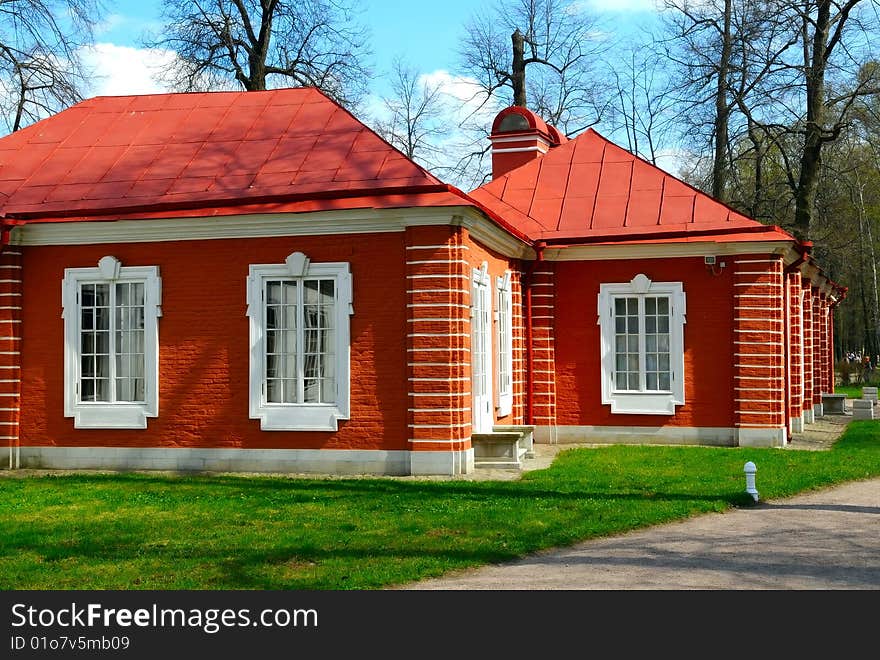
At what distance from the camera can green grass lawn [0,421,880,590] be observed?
25.6ft

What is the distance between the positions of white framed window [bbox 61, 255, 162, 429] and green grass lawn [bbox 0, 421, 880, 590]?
117 centimetres

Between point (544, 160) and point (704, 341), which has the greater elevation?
point (544, 160)

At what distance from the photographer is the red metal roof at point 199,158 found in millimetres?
13938

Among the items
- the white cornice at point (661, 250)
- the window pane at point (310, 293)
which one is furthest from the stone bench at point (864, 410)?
the window pane at point (310, 293)

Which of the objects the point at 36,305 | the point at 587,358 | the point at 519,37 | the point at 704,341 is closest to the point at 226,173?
the point at 36,305

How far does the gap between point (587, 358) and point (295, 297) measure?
6.07m

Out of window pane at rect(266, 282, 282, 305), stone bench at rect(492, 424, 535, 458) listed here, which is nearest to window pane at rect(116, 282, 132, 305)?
window pane at rect(266, 282, 282, 305)

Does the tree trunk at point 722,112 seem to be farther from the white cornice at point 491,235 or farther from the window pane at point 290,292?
the window pane at point 290,292

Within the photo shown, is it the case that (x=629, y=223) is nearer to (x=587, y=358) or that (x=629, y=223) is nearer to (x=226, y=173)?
(x=587, y=358)

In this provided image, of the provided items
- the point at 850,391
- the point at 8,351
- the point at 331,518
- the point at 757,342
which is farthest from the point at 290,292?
the point at 850,391

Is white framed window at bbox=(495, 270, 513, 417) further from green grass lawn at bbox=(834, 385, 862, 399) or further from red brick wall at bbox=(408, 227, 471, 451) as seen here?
green grass lawn at bbox=(834, 385, 862, 399)

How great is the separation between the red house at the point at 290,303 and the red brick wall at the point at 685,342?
5 centimetres

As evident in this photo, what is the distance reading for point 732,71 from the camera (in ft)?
80.1

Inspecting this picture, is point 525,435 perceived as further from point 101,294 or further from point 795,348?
point 795,348
